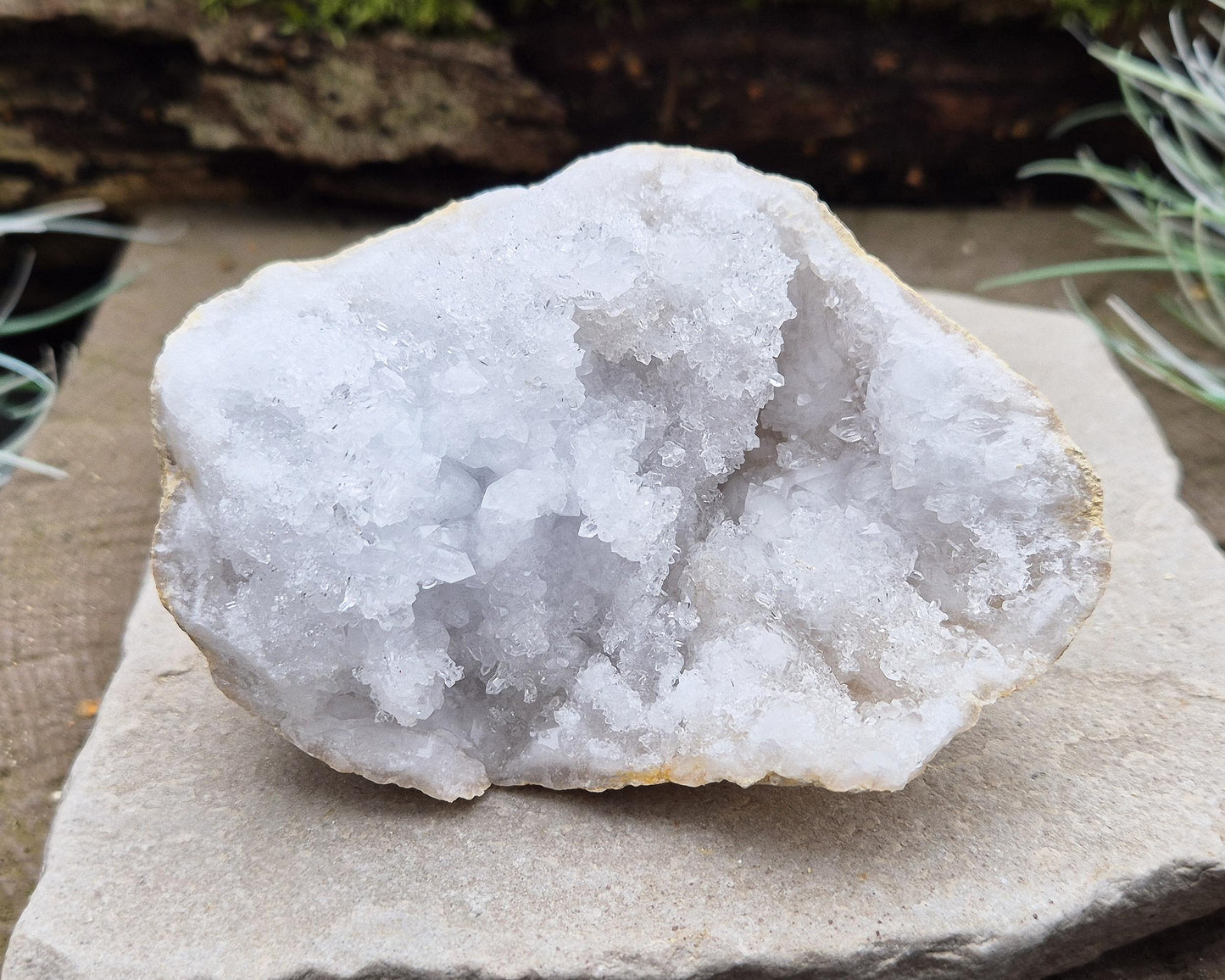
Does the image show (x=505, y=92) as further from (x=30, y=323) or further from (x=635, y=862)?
(x=635, y=862)

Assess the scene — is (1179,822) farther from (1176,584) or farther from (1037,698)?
(1176,584)

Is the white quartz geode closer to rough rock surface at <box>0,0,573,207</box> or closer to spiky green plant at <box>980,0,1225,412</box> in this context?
spiky green plant at <box>980,0,1225,412</box>

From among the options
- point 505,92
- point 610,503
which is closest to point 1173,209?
point 505,92

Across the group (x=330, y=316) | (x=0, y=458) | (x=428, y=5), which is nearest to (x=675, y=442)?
(x=330, y=316)

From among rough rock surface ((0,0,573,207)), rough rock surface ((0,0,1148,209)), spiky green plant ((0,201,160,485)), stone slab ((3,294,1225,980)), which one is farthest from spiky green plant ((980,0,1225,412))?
spiky green plant ((0,201,160,485))

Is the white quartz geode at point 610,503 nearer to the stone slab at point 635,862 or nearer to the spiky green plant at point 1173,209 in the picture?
the stone slab at point 635,862

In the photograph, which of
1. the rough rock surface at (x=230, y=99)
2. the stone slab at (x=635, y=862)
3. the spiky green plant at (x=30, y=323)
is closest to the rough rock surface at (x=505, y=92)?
the rough rock surface at (x=230, y=99)
